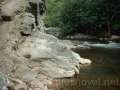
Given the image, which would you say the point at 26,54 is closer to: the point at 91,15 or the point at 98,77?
the point at 98,77

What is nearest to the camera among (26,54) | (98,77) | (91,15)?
(98,77)

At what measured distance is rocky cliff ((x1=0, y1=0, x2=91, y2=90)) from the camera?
16031 millimetres

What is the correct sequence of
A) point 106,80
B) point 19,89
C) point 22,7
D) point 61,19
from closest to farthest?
point 19,89, point 106,80, point 22,7, point 61,19

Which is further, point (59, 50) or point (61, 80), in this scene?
point (59, 50)

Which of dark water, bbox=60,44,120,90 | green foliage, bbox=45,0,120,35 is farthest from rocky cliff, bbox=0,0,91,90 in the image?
green foliage, bbox=45,0,120,35

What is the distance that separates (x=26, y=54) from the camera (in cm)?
1905

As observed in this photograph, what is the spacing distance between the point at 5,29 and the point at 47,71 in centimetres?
400

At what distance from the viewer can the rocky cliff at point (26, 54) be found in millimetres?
16031

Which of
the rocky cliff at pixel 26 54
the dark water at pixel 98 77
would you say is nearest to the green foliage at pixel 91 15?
the dark water at pixel 98 77

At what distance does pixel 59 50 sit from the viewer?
2147cm

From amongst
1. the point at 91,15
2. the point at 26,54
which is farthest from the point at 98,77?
the point at 91,15

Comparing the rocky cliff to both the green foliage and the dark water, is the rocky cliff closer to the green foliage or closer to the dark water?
the dark water

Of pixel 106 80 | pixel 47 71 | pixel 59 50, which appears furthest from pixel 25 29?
pixel 106 80

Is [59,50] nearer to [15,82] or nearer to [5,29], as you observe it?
[5,29]
